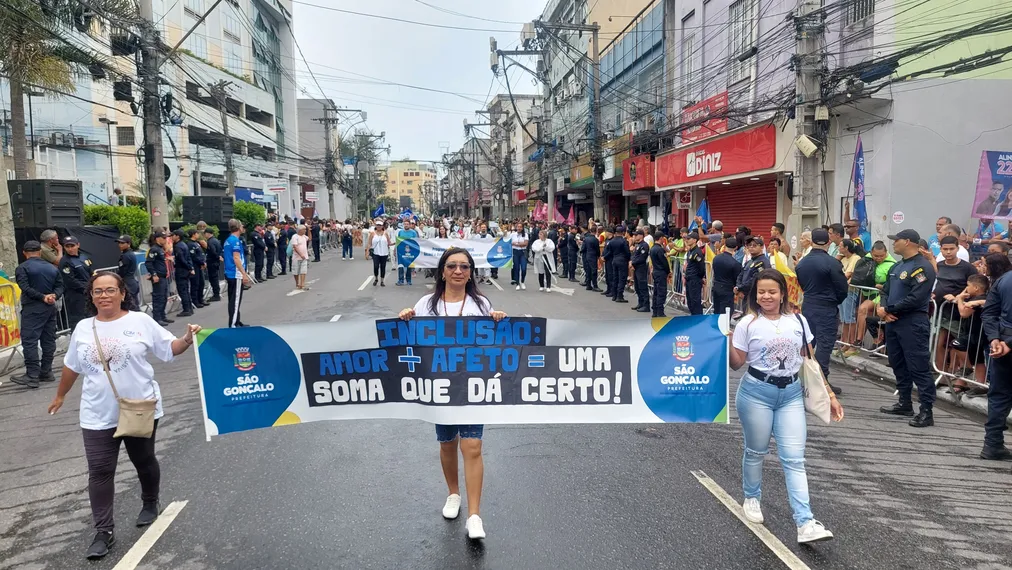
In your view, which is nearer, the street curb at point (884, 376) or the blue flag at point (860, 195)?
the street curb at point (884, 376)

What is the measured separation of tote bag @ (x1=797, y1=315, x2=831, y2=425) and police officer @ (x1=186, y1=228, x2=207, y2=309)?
13.8 metres

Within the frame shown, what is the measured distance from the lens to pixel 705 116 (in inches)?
853

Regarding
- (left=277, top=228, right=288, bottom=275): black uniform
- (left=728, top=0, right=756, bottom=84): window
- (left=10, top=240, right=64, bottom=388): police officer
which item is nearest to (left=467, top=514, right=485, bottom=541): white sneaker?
(left=10, top=240, right=64, bottom=388): police officer

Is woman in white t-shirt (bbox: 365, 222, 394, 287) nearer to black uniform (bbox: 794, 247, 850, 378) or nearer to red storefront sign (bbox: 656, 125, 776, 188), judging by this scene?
red storefront sign (bbox: 656, 125, 776, 188)

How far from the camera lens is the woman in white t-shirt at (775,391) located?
13.7 ft

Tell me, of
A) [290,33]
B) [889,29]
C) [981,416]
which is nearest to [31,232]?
[981,416]

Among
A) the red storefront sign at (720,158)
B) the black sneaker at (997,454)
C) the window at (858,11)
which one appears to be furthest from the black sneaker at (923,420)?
the red storefront sign at (720,158)

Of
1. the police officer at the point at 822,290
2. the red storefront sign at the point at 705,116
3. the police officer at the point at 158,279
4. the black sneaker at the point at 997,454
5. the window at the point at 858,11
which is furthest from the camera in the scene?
the red storefront sign at the point at 705,116

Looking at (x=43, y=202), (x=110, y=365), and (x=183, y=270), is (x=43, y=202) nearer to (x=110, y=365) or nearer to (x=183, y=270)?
(x=183, y=270)

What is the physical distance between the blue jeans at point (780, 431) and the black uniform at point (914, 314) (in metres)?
3.12

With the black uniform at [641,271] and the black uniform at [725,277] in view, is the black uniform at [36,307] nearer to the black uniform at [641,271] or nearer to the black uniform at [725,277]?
the black uniform at [725,277]

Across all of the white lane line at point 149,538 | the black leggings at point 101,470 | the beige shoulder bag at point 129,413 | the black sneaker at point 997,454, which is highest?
the beige shoulder bag at point 129,413

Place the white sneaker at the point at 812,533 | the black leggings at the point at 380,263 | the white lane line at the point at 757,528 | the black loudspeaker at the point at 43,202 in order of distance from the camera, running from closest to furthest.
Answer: the white lane line at the point at 757,528, the white sneaker at the point at 812,533, the black loudspeaker at the point at 43,202, the black leggings at the point at 380,263

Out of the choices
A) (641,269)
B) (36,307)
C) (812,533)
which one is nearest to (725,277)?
(641,269)
